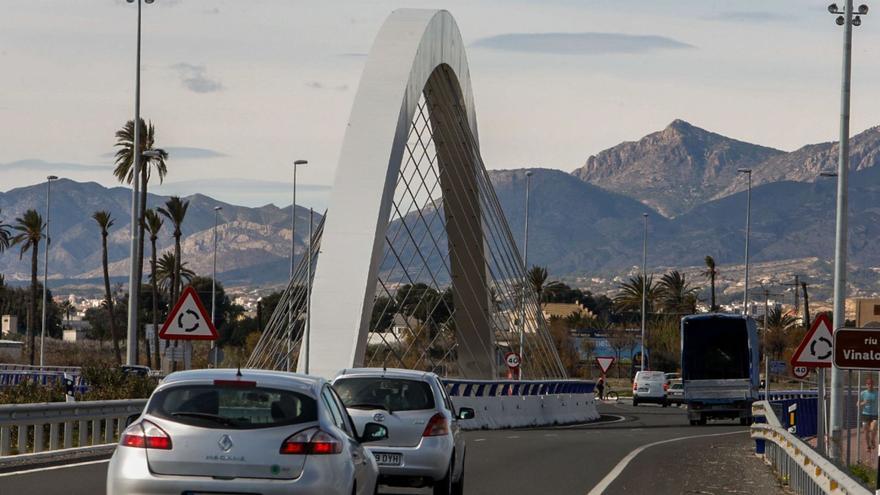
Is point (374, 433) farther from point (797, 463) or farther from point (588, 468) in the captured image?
point (588, 468)

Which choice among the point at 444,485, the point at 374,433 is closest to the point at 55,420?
the point at 444,485

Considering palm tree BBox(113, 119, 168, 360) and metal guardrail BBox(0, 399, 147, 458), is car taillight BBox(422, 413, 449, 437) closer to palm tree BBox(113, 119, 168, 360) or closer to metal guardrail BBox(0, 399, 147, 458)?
metal guardrail BBox(0, 399, 147, 458)

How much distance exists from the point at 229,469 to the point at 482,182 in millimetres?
37719

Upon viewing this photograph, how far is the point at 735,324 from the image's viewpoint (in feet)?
171

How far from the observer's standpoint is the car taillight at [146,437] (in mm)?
12148

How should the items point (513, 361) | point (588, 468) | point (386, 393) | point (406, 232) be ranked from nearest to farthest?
point (386, 393)
point (588, 468)
point (406, 232)
point (513, 361)

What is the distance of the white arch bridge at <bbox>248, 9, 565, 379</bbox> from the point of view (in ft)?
Result: 126

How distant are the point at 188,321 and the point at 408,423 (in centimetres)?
915

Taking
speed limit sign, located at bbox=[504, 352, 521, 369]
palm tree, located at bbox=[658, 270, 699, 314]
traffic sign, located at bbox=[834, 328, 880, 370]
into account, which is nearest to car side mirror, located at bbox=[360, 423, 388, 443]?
traffic sign, located at bbox=[834, 328, 880, 370]

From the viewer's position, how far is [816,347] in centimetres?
2880

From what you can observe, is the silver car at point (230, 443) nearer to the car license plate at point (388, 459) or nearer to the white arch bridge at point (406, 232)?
the car license plate at point (388, 459)

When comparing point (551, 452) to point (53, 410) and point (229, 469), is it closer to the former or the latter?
point (53, 410)

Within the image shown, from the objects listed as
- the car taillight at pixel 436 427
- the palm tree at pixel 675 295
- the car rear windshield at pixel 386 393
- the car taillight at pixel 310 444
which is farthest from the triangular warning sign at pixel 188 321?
the palm tree at pixel 675 295

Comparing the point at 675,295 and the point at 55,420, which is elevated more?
the point at 675,295
